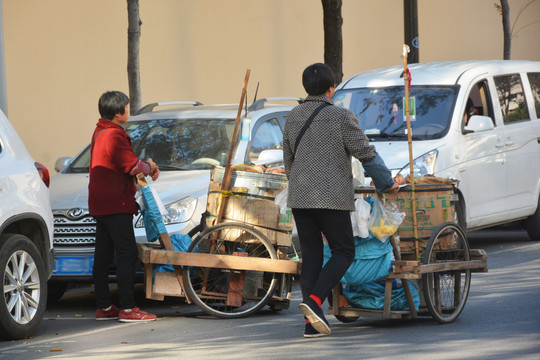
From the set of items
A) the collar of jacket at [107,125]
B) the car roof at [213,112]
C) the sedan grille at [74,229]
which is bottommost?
the sedan grille at [74,229]

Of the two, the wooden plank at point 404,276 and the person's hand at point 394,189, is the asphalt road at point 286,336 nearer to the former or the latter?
the wooden plank at point 404,276

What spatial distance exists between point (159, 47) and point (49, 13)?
1.90 meters

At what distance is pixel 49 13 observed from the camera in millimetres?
14195

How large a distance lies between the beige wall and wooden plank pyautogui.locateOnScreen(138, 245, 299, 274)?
22.7ft

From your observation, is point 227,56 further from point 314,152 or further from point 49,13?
point 314,152

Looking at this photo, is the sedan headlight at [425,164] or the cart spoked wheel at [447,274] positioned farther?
the sedan headlight at [425,164]

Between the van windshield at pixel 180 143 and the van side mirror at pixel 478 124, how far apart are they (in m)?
2.55

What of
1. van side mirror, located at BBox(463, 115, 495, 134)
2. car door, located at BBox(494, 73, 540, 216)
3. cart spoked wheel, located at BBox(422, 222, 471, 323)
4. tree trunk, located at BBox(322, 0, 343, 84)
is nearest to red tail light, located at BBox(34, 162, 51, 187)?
cart spoked wheel, located at BBox(422, 222, 471, 323)

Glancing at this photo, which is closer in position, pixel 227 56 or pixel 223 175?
pixel 223 175

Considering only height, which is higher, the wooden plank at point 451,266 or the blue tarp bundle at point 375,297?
the wooden plank at point 451,266

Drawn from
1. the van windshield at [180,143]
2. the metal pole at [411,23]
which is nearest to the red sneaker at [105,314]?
the van windshield at [180,143]

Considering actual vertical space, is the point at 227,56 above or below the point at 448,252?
above

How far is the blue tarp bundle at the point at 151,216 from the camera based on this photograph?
7.82m

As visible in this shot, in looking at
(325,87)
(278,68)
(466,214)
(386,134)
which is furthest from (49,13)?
(325,87)
